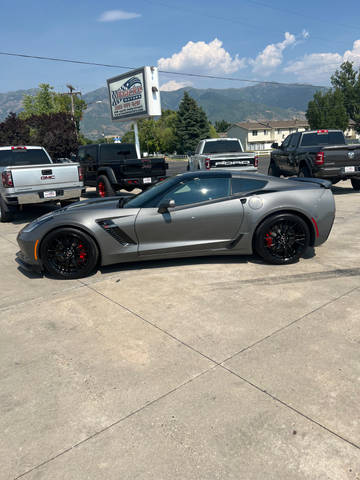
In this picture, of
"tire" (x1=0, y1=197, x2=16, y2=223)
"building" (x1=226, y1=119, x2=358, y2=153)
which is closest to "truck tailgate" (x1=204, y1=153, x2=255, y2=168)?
"tire" (x1=0, y1=197, x2=16, y2=223)

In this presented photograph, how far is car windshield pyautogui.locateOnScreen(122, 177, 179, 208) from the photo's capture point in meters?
5.00

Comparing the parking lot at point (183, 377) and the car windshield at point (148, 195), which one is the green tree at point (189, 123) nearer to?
the car windshield at point (148, 195)

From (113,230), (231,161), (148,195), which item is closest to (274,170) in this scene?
(231,161)

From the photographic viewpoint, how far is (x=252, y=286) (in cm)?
434

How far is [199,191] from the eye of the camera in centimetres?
501

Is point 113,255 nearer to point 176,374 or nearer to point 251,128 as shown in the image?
point 176,374

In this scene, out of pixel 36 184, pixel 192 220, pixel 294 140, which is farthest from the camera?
pixel 294 140

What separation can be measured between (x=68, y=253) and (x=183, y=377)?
2.71 meters

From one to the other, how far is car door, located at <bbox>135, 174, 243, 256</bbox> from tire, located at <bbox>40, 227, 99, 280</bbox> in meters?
0.67

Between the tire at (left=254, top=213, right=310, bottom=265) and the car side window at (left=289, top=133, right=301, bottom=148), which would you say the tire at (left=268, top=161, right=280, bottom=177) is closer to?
the car side window at (left=289, top=133, right=301, bottom=148)

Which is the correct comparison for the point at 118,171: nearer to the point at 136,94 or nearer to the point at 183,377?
the point at 136,94

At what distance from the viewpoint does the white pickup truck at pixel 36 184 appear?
8.35m

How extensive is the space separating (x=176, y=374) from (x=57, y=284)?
101 inches

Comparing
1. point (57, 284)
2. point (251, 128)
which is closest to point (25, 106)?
point (57, 284)
